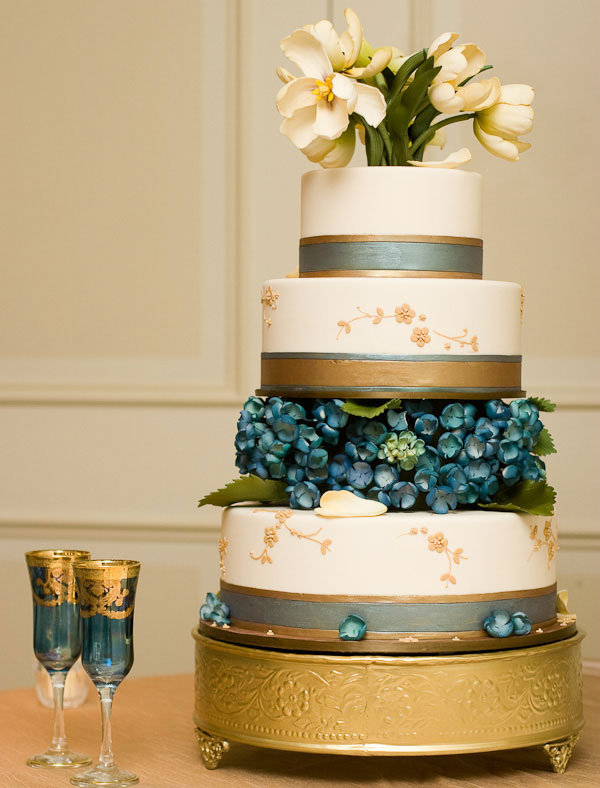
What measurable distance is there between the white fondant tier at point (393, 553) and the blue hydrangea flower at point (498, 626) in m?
0.04

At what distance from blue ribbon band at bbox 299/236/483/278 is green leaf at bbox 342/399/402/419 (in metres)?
0.22

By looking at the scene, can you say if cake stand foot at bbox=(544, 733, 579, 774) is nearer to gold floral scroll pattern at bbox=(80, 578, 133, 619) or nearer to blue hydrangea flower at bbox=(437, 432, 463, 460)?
blue hydrangea flower at bbox=(437, 432, 463, 460)

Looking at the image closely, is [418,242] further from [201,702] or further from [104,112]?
[104,112]

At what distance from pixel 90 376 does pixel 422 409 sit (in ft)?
5.76

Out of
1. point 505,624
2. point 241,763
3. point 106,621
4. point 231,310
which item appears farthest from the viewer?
point 231,310

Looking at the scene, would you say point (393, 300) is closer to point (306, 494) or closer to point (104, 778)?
point (306, 494)

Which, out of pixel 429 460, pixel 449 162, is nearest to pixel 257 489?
pixel 429 460

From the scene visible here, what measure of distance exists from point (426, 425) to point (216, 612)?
1.58 feet

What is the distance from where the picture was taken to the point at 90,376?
367 centimetres

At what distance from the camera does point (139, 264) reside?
12.0 ft

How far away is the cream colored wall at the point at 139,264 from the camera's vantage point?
3594mm

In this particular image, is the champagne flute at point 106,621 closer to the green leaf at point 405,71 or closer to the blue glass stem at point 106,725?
the blue glass stem at point 106,725

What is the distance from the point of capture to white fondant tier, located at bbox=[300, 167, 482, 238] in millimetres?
2119

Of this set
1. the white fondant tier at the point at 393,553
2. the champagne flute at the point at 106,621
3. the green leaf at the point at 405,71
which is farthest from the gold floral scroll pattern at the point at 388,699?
the green leaf at the point at 405,71
